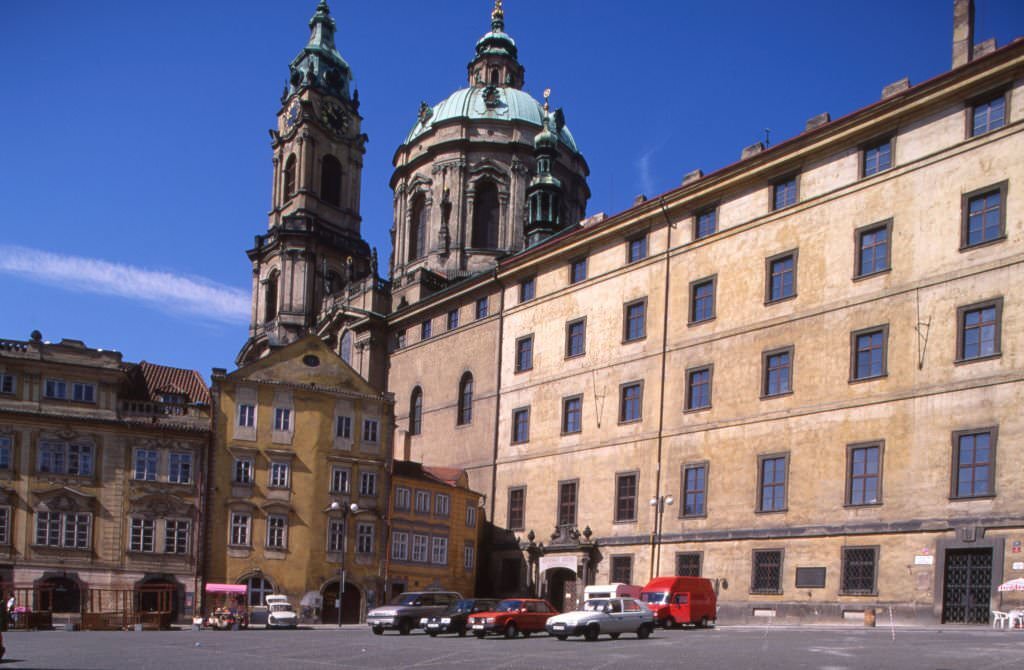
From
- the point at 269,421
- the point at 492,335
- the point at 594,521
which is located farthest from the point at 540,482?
the point at 269,421

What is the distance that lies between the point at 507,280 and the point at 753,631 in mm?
28237

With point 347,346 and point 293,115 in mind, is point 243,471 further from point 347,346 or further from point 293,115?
point 293,115

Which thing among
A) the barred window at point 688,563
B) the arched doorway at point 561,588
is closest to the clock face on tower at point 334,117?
the arched doorway at point 561,588

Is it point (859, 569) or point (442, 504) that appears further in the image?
point (442, 504)

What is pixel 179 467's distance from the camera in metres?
50.3

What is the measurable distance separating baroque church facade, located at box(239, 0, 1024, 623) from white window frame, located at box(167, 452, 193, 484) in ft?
49.5

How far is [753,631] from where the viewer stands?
115 feet

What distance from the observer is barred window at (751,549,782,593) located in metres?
41.9

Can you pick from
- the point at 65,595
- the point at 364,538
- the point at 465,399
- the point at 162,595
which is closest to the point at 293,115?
the point at 465,399

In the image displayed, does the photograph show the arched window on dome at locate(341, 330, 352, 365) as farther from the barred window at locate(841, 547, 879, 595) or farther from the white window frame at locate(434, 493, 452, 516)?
the barred window at locate(841, 547, 879, 595)

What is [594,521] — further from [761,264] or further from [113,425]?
[113,425]

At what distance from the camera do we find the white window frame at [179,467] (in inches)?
1973

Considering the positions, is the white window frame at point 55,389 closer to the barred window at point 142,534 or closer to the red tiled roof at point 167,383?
the red tiled roof at point 167,383

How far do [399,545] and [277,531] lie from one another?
618 centimetres
